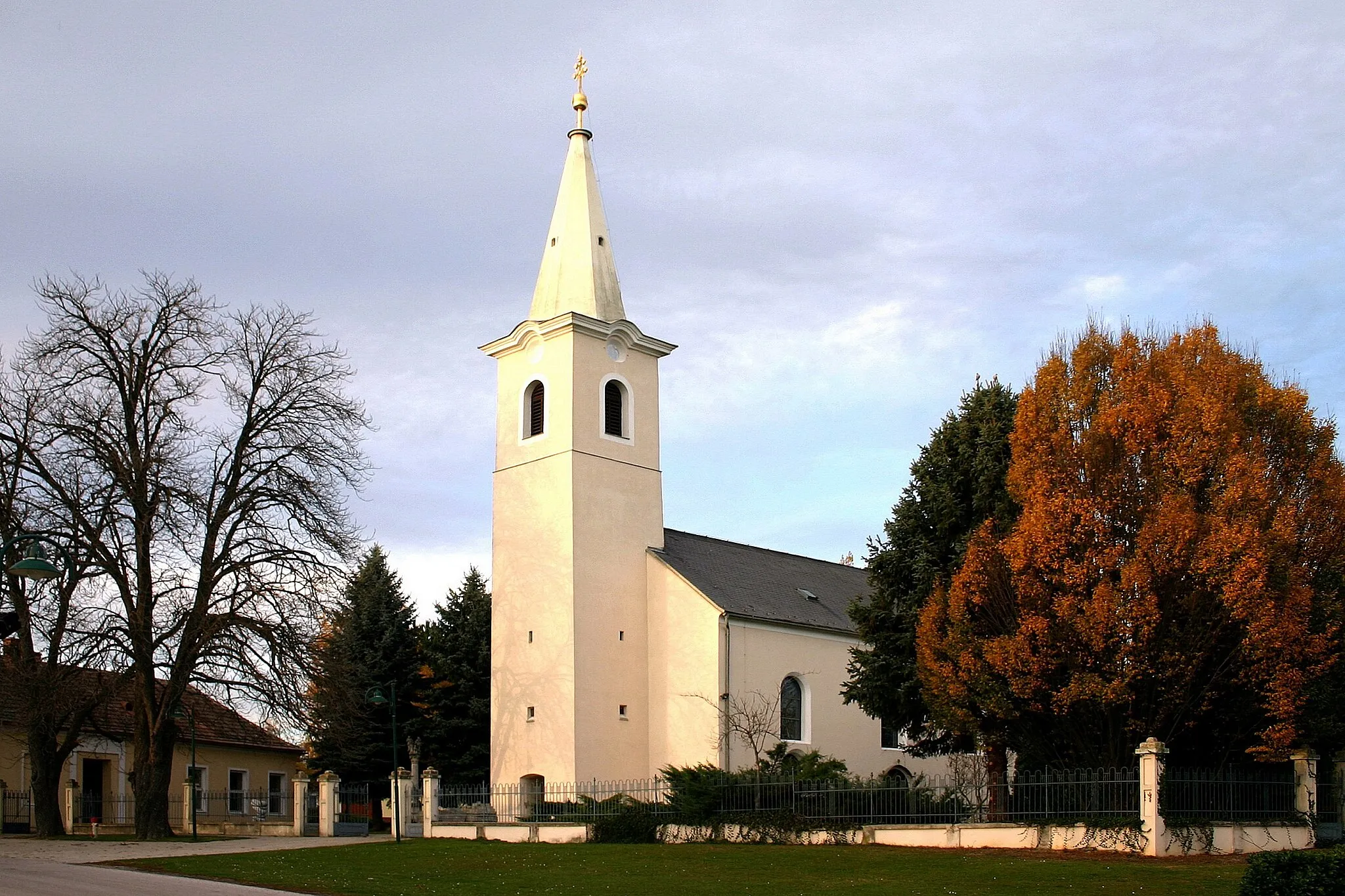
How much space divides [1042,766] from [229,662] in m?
18.8

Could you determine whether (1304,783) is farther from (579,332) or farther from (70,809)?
(70,809)

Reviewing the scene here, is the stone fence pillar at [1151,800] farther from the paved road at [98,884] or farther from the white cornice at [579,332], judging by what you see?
the white cornice at [579,332]

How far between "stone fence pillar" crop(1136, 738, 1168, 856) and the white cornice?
2345cm

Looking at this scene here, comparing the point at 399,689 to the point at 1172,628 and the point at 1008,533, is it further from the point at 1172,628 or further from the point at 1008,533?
the point at 1172,628

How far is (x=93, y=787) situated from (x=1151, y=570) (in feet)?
119

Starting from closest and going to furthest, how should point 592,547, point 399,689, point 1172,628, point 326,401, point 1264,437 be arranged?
point 1172,628 → point 1264,437 → point 326,401 → point 592,547 → point 399,689

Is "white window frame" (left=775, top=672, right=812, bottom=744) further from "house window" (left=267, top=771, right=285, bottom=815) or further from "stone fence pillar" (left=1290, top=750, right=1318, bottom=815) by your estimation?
"house window" (left=267, top=771, right=285, bottom=815)

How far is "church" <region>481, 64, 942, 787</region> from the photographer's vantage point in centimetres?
4012

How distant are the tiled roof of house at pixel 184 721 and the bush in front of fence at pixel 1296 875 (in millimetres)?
24458

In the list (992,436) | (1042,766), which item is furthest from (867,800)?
(992,436)

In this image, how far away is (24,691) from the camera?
3156 centimetres

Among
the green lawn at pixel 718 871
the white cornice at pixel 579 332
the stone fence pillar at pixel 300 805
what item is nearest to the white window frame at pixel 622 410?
the white cornice at pixel 579 332

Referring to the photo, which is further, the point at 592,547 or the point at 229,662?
the point at 592,547

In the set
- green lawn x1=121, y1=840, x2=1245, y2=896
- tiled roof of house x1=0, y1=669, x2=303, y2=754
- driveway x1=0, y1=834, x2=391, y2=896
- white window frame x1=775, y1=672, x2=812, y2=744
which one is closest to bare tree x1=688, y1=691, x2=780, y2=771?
white window frame x1=775, y1=672, x2=812, y2=744
